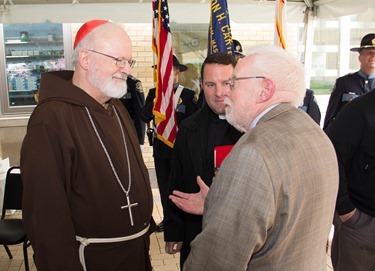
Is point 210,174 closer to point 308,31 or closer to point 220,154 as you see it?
point 220,154

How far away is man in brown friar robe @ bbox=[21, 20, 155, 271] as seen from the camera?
5.04 ft

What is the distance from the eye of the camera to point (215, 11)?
12.5 feet

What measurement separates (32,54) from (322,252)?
21.5 ft

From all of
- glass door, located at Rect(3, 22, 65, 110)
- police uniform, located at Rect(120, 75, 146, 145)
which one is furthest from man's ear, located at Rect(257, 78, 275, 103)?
glass door, located at Rect(3, 22, 65, 110)

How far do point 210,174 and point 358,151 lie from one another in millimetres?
946

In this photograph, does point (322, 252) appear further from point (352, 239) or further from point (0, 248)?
point (0, 248)

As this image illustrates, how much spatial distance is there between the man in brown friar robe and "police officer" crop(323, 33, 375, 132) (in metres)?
3.37

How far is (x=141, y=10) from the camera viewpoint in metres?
5.51

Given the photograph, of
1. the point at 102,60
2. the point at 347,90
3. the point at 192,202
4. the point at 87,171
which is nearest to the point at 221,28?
the point at 347,90

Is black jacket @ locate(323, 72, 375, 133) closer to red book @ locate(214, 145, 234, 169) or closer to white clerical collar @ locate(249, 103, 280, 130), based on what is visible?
red book @ locate(214, 145, 234, 169)

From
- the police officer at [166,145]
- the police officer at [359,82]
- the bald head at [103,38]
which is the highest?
the bald head at [103,38]

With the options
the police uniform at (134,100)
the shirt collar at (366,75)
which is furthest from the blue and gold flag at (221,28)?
the shirt collar at (366,75)

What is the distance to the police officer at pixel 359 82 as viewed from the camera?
4613 millimetres

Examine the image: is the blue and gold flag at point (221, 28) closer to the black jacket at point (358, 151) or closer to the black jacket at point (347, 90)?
the black jacket at point (358, 151)
